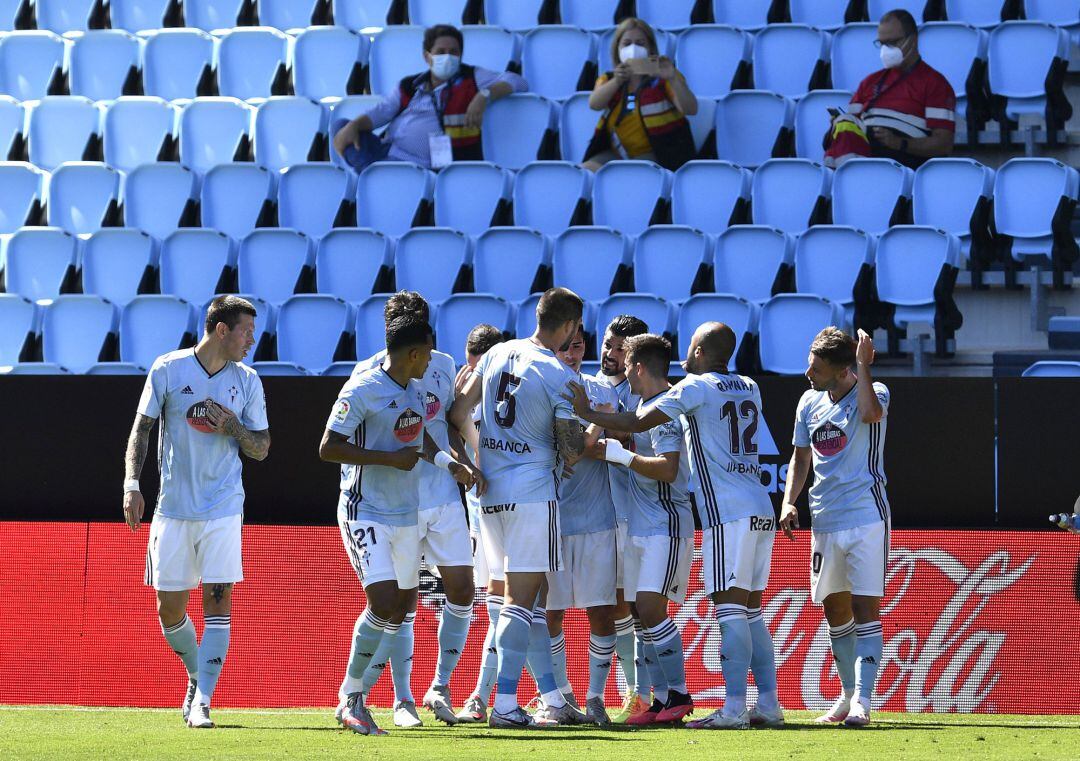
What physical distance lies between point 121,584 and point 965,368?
20.2 feet

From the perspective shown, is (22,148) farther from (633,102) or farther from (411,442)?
(411,442)

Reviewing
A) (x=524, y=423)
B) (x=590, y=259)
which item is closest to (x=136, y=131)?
(x=590, y=259)

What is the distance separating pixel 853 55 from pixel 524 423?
7.71 metres

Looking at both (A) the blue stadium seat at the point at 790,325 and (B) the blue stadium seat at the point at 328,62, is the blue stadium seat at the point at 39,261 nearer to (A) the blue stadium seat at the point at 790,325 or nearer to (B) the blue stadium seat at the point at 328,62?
(B) the blue stadium seat at the point at 328,62

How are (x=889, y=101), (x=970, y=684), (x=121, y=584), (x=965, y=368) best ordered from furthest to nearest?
(x=889, y=101) → (x=965, y=368) → (x=121, y=584) → (x=970, y=684)

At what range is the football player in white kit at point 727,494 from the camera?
773 cm

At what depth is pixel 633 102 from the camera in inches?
520

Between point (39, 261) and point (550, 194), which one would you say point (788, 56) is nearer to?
point (550, 194)

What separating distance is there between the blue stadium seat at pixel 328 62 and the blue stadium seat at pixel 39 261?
3.01 meters

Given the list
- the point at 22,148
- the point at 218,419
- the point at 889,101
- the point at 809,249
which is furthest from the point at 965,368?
the point at 22,148

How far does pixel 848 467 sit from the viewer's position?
26.8ft

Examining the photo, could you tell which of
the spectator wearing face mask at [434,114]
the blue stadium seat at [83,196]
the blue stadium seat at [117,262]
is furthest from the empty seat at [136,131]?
the spectator wearing face mask at [434,114]

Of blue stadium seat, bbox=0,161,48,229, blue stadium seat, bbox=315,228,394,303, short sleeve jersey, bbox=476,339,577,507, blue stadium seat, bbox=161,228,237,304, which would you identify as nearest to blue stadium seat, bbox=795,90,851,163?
blue stadium seat, bbox=315,228,394,303

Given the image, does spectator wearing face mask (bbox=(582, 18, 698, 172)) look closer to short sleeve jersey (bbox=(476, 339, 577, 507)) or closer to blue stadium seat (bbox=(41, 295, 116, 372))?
blue stadium seat (bbox=(41, 295, 116, 372))
